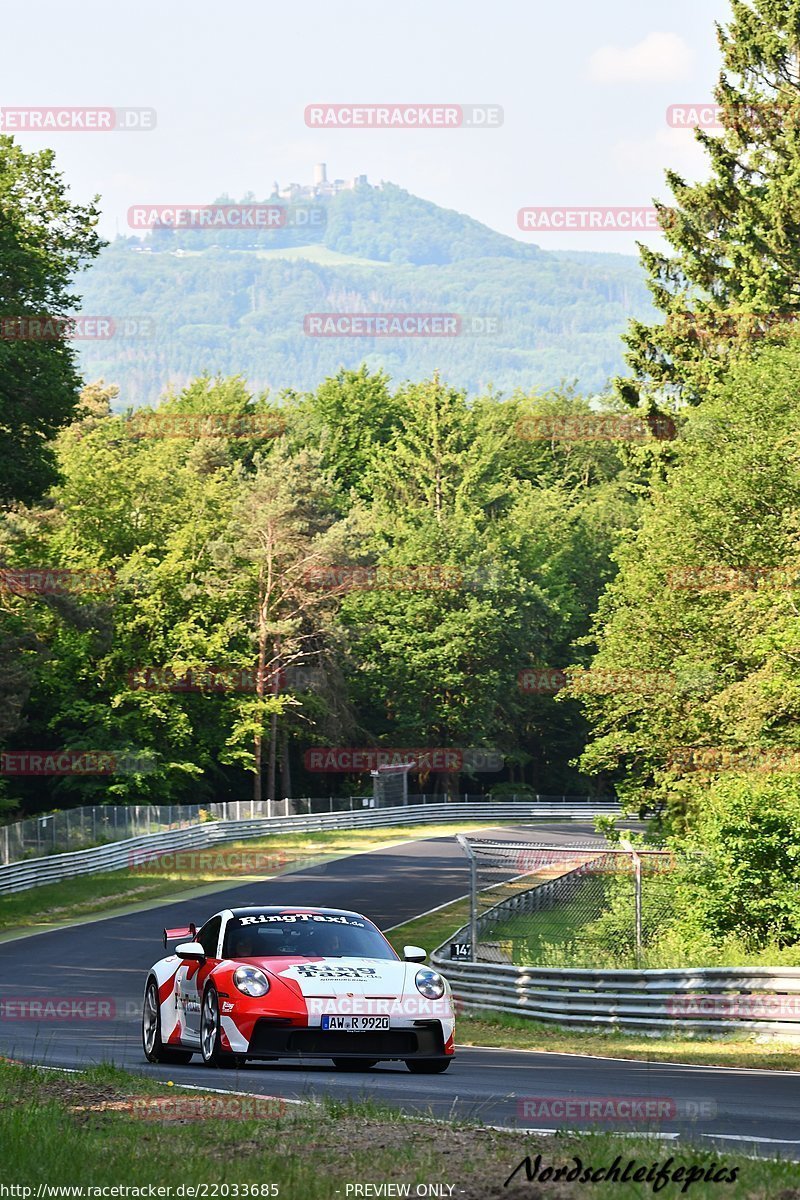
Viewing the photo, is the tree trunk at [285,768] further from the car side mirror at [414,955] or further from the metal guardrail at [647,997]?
the car side mirror at [414,955]

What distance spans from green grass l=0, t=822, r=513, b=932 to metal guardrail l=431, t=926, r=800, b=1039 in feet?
66.2

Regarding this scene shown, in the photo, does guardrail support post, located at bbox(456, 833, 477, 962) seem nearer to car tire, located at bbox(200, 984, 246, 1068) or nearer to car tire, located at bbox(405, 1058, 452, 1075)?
car tire, located at bbox(405, 1058, 452, 1075)

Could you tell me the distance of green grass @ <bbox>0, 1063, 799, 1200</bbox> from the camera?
726cm

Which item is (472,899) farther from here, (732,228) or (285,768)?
(285,768)

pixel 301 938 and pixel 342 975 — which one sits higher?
pixel 301 938

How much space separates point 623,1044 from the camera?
18938mm

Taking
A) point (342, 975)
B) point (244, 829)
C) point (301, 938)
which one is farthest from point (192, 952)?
point (244, 829)

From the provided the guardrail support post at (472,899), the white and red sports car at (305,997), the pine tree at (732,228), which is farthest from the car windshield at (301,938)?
the pine tree at (732,228)

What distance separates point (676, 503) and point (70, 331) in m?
16.4

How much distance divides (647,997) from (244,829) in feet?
148

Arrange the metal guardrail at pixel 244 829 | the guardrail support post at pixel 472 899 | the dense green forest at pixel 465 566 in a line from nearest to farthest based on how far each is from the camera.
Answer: the guardrail support post at pixel 472 899 < the dense green forest at pixel 465 566 < the metal guardrail at pixel 244 829

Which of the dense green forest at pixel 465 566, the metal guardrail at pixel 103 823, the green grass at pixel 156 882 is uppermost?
the dense green forest at pixel 465 566

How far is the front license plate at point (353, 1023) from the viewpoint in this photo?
12836 millimetres

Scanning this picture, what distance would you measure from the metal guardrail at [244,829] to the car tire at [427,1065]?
32057 millimetres
